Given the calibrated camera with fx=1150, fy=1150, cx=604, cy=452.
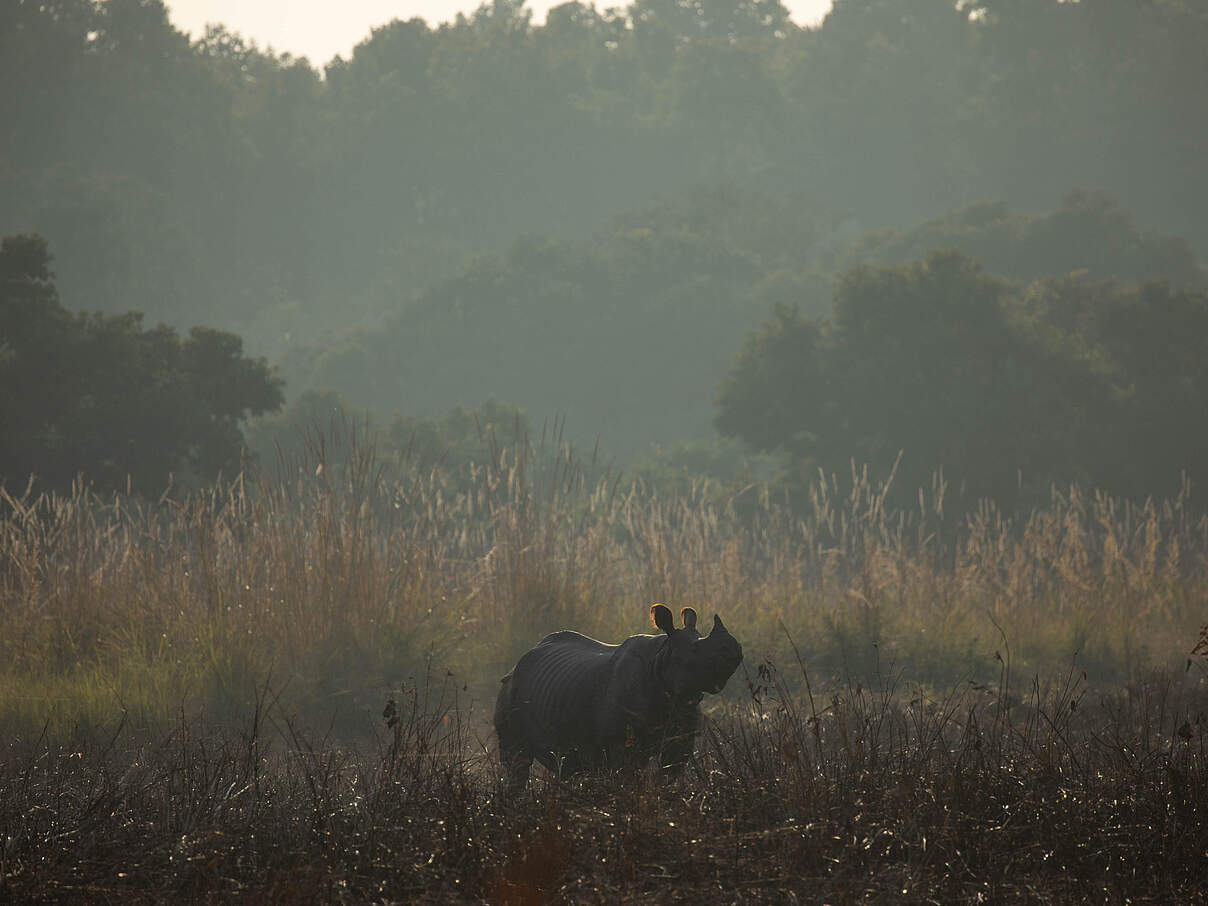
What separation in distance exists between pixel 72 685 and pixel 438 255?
3059 centimetres

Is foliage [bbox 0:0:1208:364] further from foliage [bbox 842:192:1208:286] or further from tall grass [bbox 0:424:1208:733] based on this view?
tall grass [bbox 0:424:1208:733]

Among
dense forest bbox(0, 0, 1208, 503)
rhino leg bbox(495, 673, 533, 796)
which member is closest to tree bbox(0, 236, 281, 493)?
rhino leg bbox(495, 673, 533, 796)

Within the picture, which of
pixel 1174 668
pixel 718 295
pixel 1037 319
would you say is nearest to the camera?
pixel 1174 668

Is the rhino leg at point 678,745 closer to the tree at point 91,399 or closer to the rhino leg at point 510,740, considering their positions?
the rhino leg at point 510,740

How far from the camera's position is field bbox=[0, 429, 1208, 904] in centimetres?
320

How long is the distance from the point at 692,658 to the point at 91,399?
9094 millimetres

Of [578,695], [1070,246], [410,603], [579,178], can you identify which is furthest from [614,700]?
[579,178]

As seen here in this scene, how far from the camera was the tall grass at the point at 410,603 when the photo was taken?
20.8ft

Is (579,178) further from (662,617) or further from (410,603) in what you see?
(662,617)

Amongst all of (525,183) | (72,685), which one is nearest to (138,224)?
(525,183)

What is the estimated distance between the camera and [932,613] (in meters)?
8.18

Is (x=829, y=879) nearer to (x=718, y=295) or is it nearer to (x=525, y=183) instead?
(x=718, y=295)

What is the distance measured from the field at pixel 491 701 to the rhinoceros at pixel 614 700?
16cm

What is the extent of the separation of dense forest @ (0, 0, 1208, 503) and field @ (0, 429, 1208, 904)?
1622 cm
